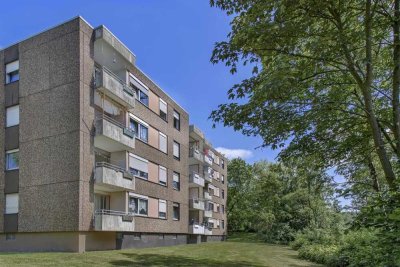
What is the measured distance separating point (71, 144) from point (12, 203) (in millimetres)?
5434

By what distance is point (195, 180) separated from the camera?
42094 mm

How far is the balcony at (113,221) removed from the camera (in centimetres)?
2141

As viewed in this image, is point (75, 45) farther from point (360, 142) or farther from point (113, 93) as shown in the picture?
point (360, 142)

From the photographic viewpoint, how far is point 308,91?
1194cm

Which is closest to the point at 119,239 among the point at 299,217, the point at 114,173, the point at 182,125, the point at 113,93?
the point at 114,173

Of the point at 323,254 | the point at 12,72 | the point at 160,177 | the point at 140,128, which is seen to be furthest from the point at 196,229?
the point at 12,72

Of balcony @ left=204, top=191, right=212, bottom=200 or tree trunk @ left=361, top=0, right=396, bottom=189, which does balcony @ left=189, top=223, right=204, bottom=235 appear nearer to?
balcony @ left=204, top=191, right=212, bottom=200

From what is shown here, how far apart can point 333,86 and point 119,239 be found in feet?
57.6

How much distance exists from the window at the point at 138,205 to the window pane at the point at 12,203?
693 centimetres

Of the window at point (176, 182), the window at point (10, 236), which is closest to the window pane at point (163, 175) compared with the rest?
the window at point (176, 182)

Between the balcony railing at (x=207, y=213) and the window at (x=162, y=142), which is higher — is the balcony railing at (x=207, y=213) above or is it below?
below

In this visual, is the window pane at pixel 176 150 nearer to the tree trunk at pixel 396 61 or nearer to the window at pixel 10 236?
the window at pixel 10 236

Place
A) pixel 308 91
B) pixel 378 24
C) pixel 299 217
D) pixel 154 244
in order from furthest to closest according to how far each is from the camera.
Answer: pixel 299 217
pixel 154 244
pixel 308 91
pixel 378 24

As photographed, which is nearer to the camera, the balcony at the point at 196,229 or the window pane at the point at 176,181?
the window pane at the point at 176,181
